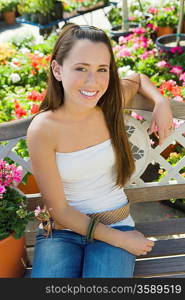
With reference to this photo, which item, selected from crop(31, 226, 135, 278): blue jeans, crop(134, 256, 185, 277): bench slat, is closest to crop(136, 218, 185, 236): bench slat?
crop(134, 256, 185, 277): bench slat

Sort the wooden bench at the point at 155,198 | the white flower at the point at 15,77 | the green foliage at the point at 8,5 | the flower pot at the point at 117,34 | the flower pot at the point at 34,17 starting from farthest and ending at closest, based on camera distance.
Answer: the green foliage at the point at 8,5 → the flower pot at the point at 34,17 → the flower pot at the point at 117,34 → the white flower at the point at 15,77 → the wooden bench at the point at 155,198

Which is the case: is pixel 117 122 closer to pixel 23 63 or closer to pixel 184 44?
pixel 23 63

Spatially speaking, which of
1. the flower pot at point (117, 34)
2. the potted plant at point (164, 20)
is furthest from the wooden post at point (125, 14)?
the potted plant at point (164, 20)

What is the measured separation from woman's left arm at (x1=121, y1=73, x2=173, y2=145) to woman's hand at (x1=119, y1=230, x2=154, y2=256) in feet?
1.45

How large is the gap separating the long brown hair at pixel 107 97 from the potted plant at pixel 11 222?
0.32 meters

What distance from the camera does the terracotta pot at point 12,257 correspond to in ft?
5.28

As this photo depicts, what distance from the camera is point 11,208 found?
1.59 meters

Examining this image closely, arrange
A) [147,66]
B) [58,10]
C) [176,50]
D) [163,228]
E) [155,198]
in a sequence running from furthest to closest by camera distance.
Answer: [58,10]
[176,50]
[147,66]
[155,198]
[163,228]

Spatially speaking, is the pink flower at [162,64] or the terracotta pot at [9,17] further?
the terracotta pot at [9,17]

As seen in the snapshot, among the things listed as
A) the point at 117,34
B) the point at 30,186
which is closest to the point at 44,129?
the point at 30,186

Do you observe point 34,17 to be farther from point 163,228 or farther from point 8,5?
point 163,228

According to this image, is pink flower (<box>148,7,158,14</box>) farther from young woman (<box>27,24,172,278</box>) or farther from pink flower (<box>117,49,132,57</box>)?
young woman (<box>27,24,172,278</box>)

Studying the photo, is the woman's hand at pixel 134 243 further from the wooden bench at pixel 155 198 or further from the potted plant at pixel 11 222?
the potted plant at pixel 11 222

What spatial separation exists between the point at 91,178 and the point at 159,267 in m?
0.48
